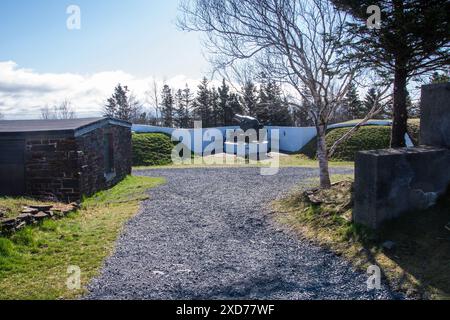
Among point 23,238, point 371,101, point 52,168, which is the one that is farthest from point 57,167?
point 371,101

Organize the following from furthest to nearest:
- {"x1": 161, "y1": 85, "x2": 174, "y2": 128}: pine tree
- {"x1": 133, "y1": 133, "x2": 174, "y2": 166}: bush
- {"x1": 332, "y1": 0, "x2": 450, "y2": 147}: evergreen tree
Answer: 1. {"x1": 161, "y1": 85, "x2": 174, "y2": 128}: pine tree
2. {"x1": 133, "y1": 133, "x2": 174, "y2": 166}: bush
3. {"x1": 332, "y1": 0, "x2": 450, "y2": 147}: evergreen tree

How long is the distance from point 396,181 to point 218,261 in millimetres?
2961

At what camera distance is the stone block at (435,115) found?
5.90 meters

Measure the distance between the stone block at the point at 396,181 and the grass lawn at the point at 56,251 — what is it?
163 inches

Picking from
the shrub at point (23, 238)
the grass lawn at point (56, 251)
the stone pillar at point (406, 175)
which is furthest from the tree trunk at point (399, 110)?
the shrub at point (23, 238)

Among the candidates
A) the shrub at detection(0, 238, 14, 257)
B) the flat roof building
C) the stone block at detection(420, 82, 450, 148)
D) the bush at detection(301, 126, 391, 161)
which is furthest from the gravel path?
the bush at detection(301, 126, 391, 161)

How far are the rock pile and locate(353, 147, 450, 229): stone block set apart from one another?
230 inches

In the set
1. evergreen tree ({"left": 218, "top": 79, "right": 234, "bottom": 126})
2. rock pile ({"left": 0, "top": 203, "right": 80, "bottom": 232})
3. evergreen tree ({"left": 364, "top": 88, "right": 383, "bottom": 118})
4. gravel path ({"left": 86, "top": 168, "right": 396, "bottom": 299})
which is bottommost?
→ gravel path ({"left": 86, "top": 168, "right": 396, "bottom": 299})

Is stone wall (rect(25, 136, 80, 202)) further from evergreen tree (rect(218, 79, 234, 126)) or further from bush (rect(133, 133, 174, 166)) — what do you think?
evergreen tree (rect(218, 79, 234, 126))

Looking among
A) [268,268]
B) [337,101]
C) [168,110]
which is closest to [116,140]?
[337,101]

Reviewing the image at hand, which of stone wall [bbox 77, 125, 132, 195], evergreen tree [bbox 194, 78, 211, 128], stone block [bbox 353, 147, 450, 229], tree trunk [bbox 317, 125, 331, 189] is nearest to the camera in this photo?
stone block [bbox 353, 147, 450, 229]

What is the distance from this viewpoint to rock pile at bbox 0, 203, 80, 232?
616 centimetres

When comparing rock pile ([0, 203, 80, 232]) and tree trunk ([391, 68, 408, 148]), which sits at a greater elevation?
tree trunk ([391, 68, 408, 148])
